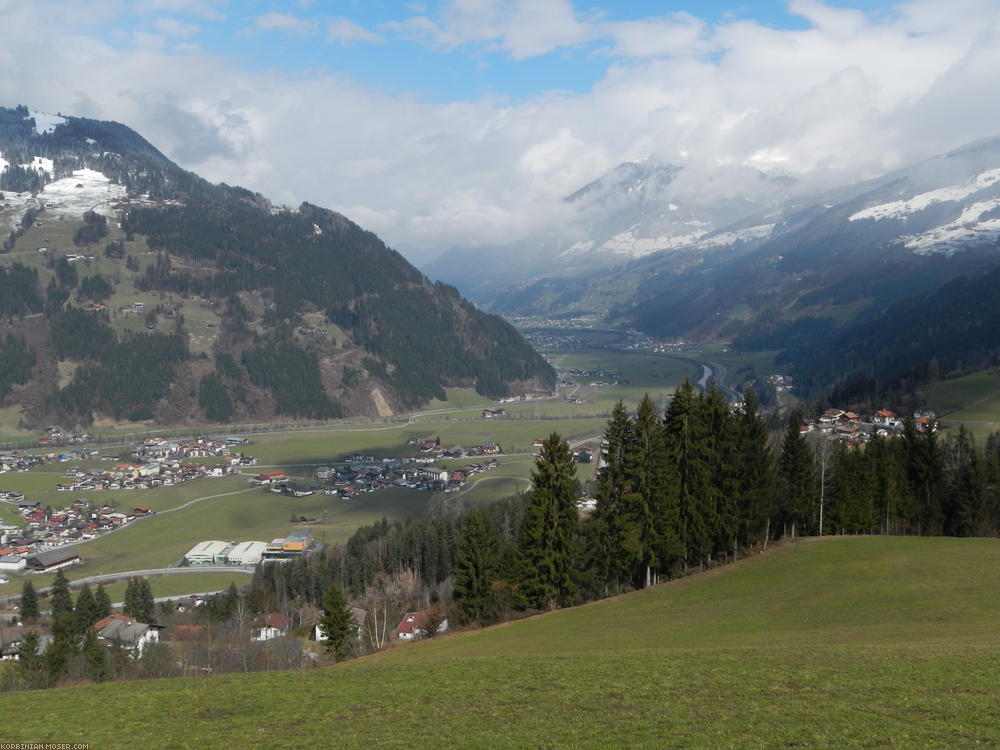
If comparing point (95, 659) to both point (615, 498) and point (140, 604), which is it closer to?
point (140, 604)

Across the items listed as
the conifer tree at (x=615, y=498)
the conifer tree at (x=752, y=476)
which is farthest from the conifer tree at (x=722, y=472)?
the conifer tree at (x=615, y=498)

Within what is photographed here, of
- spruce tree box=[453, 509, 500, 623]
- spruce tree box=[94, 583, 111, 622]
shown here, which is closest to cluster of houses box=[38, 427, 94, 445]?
spruce tree box=[94, 583, 111, 622]

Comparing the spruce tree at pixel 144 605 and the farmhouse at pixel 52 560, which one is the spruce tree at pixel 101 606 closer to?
the spruce tree at pixel 144 605

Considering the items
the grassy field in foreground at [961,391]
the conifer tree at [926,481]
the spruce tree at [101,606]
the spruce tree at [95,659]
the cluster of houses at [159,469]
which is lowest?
the spruce tree at [101,606]

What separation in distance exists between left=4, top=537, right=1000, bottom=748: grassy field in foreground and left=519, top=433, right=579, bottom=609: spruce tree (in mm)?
7038

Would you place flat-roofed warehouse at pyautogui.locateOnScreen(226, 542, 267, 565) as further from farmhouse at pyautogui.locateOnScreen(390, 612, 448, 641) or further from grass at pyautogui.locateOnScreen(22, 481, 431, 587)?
farmhouse at pyautogui.locateOnScreen(390, 612, 448, 641)

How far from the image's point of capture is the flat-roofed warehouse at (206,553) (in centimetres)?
8281

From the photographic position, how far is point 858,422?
372ft

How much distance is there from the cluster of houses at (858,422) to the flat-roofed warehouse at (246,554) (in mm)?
71558

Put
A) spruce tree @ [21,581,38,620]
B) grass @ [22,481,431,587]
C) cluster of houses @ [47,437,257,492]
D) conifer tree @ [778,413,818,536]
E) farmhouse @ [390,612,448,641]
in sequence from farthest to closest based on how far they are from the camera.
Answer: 1. cluster of houses @ [47,437,257,492]
2. grass @ [22,481,431,587]
3. spruce tree @ [21,581,38,620]
4. farmhouse @ [390,612,448,641]
5. conifer tree @ [778,413,818,536]

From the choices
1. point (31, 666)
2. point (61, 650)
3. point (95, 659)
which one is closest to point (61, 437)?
point (95, 659)

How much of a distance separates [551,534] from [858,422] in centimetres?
9017

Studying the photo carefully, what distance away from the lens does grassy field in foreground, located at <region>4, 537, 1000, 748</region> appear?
14.8 meters

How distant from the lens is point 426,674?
883 inches
